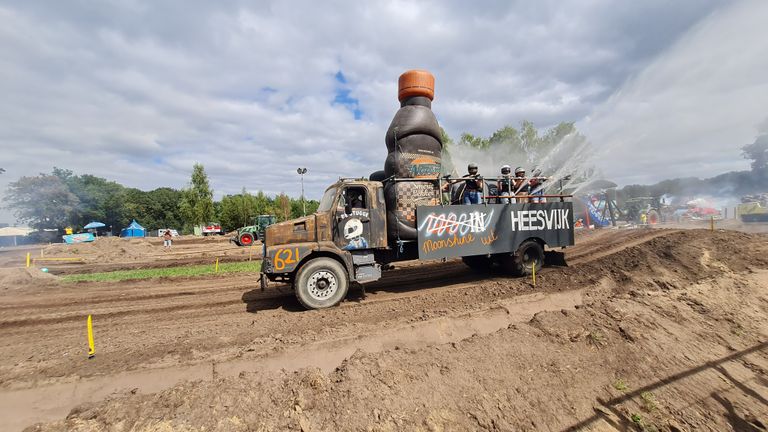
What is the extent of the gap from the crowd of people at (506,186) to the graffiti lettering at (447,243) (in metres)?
1.18

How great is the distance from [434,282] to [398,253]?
6.35ft

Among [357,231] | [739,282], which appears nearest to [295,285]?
[357,231]

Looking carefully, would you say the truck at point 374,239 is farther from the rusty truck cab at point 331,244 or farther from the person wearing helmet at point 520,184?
the person wearing helmet at point 520,184

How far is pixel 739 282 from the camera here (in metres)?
7.58

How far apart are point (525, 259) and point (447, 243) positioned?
2.88 meters

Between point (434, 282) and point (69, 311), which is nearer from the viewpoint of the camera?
point (69, 311)

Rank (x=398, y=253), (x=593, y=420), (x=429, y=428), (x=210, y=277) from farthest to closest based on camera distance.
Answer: (x=210, y=277) < (x=398, y=253) < (x=593, y=420) < (x=429, y=428)

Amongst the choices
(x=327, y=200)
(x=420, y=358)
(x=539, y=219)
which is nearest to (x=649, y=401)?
(x=420, y=358)

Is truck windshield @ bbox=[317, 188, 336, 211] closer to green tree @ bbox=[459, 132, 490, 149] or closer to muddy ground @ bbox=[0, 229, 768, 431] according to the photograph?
muddy ground @ bbox=[0, 229, 768, 431]

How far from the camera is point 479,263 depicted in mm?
11062

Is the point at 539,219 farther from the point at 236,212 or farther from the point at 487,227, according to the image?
the point at 236,212

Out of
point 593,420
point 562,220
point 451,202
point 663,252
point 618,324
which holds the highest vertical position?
point 451,202

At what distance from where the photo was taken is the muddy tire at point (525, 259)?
31.1ft

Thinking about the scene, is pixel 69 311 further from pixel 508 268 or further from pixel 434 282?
pixel 508 268
